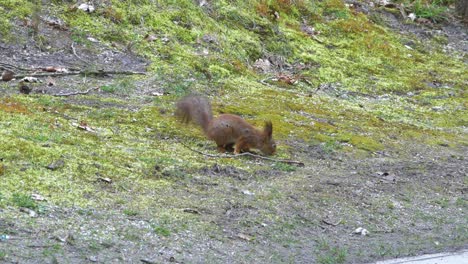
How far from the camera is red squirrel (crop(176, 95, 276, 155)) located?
8938 mm

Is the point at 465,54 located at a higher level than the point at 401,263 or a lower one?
lower

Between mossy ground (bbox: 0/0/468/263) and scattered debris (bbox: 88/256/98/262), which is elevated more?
scattered debris (bbox: 88/256/98/262)

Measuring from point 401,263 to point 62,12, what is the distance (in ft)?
25.1

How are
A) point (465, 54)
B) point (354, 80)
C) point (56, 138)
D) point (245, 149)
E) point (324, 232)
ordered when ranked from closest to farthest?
1. point (324, 232)
2. point (56, 138)
3. point (245, 149)
4. point (354, 80)
5. point (465, 54)

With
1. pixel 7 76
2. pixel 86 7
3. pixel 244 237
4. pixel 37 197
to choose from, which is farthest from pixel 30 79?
pixel 244 237

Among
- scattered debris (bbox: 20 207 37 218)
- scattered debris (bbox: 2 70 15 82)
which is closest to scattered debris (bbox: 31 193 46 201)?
scattered debris (bbox: 20 207 37 218)

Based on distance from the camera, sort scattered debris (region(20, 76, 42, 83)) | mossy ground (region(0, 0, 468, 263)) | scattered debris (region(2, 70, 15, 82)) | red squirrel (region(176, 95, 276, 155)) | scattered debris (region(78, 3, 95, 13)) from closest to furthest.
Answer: mossy ground (region(0, 0, 468, 263)) < red squirrel (region(176, 95, 276, 155)) < scattered debris (region(2, 70, 15, 82)) < scattered debris (region(20, 76, 42, 83)) < scattered debris (region(78, 3, 95, 13))

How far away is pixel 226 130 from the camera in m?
8.90

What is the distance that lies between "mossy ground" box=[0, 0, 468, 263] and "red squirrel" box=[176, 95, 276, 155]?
0.62 feet

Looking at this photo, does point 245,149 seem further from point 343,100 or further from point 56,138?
point 343,100

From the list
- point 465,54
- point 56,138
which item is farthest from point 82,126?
point 465,54

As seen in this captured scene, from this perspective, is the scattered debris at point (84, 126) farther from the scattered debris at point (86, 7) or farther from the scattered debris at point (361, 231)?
the scattered debris at point (86, 7)

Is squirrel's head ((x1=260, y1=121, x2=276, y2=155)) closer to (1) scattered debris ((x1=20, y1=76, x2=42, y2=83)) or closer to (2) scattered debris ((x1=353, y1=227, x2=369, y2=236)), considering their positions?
(2) scattered debris ((x1=353, y1=227, x2=369, y2=236))

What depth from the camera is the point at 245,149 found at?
9164 mm
